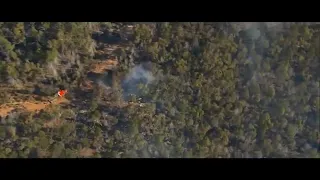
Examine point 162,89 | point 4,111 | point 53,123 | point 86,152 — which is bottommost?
point 86,152

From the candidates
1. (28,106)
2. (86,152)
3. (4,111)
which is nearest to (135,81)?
(86,152)

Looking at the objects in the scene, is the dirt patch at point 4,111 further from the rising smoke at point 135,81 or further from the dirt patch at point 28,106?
the rising smoke at point 135,81

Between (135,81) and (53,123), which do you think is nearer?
(53,123)

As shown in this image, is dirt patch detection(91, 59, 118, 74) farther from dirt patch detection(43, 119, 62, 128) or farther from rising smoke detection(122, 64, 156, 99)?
dirt patch detection(43, 119, 62, 128)

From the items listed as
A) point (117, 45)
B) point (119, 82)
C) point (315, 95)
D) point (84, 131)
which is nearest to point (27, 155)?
point (84, 131)

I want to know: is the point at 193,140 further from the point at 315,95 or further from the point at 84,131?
the point at 315,95

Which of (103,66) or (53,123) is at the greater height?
(103,66)

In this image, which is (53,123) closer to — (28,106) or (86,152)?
(28,106)

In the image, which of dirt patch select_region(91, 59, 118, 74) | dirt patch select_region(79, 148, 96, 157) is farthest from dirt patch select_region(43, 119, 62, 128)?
dirt patch select_region(91, 59, 118, 74)
